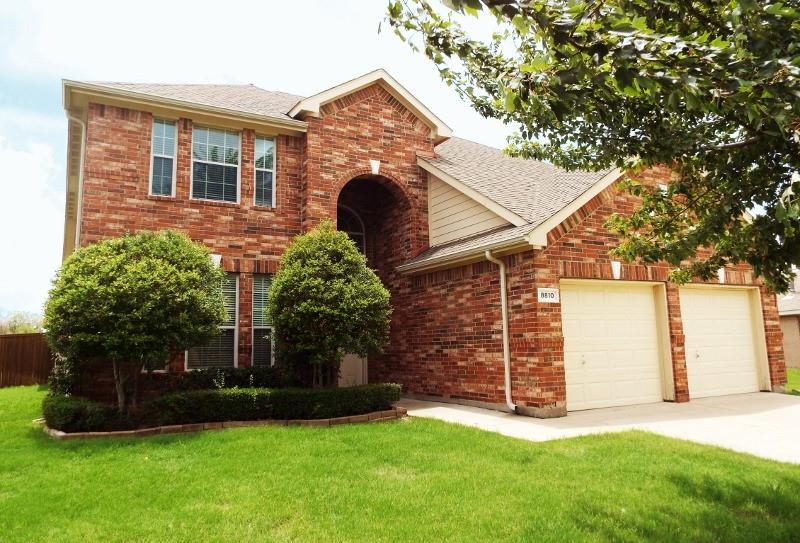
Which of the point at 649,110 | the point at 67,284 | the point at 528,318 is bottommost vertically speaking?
the point at 528,318

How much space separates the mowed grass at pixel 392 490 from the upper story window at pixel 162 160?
5535 mm

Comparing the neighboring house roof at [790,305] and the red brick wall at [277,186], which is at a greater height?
the red brick wall at [277,186]

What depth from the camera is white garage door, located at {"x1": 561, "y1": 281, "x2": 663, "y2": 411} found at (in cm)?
1005

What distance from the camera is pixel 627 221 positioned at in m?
6.23

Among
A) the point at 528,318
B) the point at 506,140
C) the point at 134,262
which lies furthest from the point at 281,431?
the point at 506,140

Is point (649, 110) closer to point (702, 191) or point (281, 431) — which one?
point (702, 191)

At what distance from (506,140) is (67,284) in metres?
7.01

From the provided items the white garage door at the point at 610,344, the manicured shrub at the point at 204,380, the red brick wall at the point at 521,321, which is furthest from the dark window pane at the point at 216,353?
the white garage door at the point at 610,344

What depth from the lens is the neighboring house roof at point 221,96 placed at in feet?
37.4

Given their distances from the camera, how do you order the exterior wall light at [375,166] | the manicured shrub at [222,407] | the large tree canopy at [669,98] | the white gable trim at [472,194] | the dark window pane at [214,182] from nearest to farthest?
the large tree canopy at [669,98], the manicured shrub at [222,407], the white gable trim at [472,194], the dark window pane at [214,182], the exterior wall light at [375,166]

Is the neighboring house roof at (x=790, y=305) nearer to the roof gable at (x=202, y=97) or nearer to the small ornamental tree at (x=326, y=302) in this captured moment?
the small ornamental tree at (x=326, y=302)

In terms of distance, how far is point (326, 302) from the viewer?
30.9ft

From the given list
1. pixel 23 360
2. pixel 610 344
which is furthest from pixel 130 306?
pixel 23 360

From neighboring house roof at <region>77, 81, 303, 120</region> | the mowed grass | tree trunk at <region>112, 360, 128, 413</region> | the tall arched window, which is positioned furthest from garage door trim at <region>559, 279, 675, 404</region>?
tree trunk at <region>112, 360, 128, 413</region>
